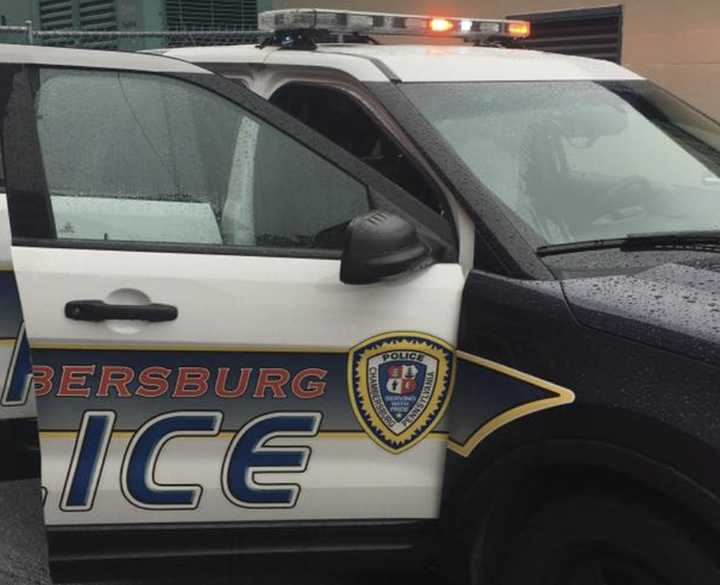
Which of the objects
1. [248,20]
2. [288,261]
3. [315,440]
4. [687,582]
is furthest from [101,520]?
[248,20]

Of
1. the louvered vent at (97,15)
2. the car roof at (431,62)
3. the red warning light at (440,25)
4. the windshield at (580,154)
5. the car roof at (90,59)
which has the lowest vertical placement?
the windshield at (580,154)

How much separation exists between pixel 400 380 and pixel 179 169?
839mm

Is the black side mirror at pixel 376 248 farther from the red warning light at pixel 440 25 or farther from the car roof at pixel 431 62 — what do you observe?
the red warning light at pixel 440 25

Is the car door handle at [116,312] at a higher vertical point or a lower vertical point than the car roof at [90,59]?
lower

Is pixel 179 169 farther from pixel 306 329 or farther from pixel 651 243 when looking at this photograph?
pixel 651 243

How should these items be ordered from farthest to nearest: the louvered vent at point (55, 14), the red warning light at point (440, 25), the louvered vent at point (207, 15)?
1. the louvered vent at point (55, 14)
2. the louvered vent at point (207, 15)
3. the red warning light at point (440, 25)

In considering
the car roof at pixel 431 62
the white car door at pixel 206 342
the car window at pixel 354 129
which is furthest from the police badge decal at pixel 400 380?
the car roof at pixel 431 62

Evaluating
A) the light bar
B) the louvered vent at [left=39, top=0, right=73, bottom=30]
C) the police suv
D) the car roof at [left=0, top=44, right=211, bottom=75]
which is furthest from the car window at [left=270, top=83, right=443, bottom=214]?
the louvered vent at [left=39, top=0, right=73, bottom=30]

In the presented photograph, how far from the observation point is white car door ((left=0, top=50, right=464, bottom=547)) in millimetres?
2385

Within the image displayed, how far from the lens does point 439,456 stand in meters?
2.46

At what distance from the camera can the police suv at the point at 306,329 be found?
225 cm

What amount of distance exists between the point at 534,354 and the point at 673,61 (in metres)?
7.74

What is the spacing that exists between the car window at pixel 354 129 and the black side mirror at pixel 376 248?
1.00 ft

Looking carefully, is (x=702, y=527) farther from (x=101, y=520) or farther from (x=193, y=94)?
(x=193, y=94)
